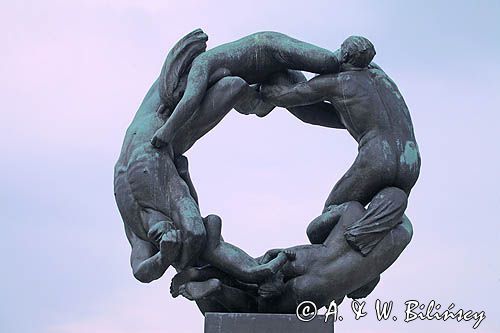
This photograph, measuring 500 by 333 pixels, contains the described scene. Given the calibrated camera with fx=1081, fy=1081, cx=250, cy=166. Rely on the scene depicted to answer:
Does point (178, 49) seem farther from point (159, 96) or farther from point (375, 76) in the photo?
point (375, 76)

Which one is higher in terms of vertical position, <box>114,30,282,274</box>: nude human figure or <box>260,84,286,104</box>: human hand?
<box>260,84,286,104</box>: human hand

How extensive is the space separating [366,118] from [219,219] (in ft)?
4.32

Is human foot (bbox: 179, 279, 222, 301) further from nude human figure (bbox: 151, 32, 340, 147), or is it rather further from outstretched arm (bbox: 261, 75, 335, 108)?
outstretched arm (bbox: 261, 75, 335, 108)

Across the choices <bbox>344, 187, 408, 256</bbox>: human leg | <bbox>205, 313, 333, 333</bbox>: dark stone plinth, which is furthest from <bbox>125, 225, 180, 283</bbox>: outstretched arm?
<bbox>344, 187, 408, 256</bbox>: human leg

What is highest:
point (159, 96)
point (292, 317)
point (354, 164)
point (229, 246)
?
point (159, 96)

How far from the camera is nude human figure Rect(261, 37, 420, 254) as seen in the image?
309 inches

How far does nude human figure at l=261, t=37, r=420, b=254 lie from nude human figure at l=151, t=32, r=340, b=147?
14cm

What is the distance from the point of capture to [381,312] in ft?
24.8

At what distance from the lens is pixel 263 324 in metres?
7.47

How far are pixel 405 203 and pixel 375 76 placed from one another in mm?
1000

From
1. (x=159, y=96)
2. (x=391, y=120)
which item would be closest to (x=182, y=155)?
(x=159, y=96)

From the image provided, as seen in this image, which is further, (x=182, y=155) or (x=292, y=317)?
(x=182, y=155)

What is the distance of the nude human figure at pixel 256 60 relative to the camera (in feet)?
25.9

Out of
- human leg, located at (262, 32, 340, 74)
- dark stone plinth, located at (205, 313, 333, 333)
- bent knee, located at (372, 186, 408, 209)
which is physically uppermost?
human leg, located at (262, 32, 340, 74)
